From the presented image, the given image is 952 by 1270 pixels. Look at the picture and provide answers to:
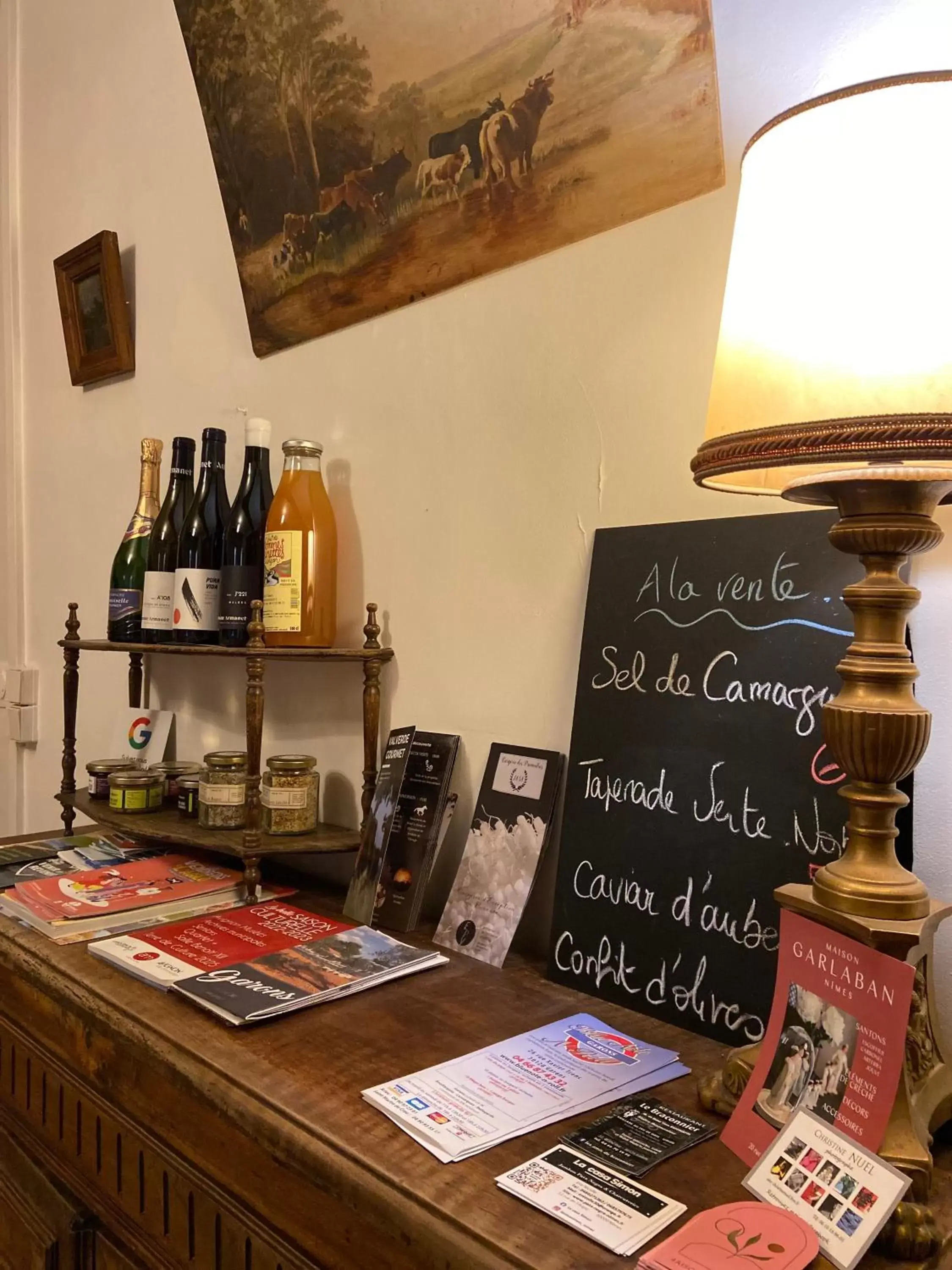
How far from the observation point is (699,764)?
88 cm

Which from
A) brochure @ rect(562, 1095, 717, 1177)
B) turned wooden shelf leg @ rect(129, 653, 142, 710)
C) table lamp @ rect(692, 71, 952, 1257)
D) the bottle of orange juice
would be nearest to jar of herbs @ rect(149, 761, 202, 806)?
turned wooden shelf leg @ rect(129, 653, 142, 710)

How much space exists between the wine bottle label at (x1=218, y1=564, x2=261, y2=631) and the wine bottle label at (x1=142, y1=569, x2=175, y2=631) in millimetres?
152

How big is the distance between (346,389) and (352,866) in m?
0.68

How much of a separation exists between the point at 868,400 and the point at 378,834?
0.80 m

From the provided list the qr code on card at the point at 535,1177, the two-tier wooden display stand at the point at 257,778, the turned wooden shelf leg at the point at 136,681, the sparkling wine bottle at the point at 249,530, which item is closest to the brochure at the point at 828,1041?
the qr code on card at the point at 535,1177

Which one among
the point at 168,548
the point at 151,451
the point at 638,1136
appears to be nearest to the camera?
the point at 638,1136

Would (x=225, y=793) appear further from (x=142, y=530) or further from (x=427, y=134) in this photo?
(x=427, y=134)

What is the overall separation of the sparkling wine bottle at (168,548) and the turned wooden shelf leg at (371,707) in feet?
1.13

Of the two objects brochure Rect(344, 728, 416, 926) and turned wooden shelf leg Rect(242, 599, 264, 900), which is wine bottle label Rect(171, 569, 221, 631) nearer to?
turned wooden shelf leg Rect(242, 599, 264, 900)

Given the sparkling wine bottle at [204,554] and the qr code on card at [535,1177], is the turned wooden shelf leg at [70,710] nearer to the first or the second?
the sparkling wine bottle at [204,554]

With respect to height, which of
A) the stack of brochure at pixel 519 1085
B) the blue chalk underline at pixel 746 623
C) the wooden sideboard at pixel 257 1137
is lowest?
the wooden sideboard at pixel 257 1137

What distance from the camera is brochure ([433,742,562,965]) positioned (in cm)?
102

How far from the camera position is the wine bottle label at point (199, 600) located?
53.7 inches

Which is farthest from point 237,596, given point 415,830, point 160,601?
point 415,830
